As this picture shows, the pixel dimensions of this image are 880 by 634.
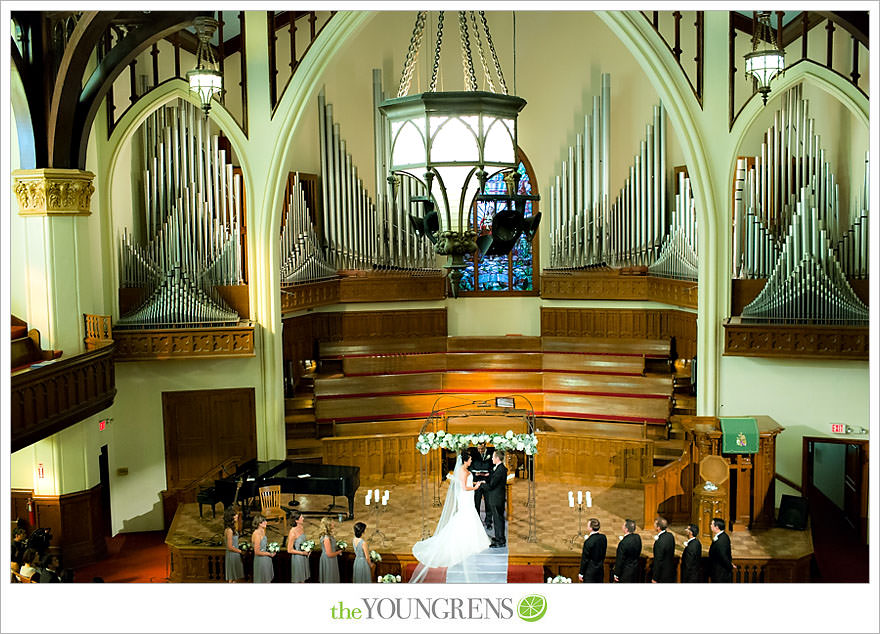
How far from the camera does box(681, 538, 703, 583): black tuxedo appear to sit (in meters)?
10.4

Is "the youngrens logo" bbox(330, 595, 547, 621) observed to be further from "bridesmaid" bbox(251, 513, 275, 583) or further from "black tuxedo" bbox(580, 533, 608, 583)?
"bridesmaid" bbox(251, 513, 275, 583)

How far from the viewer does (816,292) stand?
1305 centimetres

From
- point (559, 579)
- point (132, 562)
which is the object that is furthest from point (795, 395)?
point (132, 562)

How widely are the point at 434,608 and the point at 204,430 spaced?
8.98 m

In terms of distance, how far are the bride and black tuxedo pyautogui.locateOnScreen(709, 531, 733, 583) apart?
8.58 feet

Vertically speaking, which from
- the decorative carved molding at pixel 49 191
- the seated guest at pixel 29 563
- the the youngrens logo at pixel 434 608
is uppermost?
the decorative carved molding at pixel 49 191

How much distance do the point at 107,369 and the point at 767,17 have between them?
9.08 m

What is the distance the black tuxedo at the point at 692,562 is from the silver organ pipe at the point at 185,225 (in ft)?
23.2

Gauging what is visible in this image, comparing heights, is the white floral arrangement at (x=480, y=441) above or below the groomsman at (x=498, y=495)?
above

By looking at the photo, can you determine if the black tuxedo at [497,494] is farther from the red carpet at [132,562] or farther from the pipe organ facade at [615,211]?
the pipe organ facade at [615,211]

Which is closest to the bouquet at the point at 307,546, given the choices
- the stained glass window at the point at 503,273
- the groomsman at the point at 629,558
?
the groomsman at the point at 629,558

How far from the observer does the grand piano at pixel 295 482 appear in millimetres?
12664

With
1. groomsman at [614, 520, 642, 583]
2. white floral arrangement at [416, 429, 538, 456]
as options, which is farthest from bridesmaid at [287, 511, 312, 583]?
groomsman at [614, 520, 642, 583]

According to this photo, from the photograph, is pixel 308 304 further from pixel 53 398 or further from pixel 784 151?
pixel 784 151
